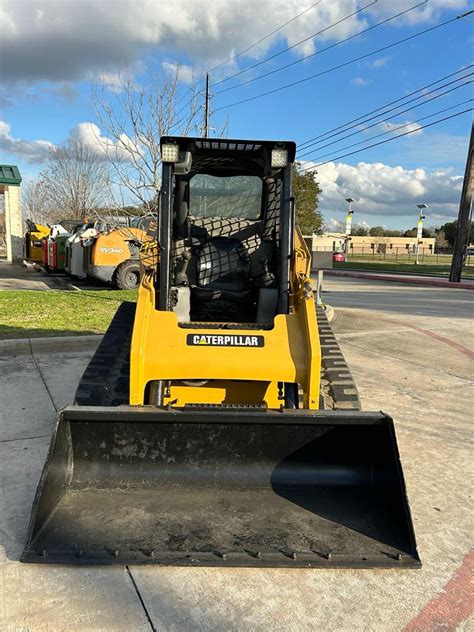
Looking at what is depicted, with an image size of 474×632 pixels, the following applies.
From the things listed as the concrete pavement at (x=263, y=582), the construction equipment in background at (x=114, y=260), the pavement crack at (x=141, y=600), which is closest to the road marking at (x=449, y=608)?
the concrete pavement at (x=263, y=582)

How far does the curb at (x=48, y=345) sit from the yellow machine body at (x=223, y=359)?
3.73m

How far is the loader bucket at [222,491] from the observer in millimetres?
2646

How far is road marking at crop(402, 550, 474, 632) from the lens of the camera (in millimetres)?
2359

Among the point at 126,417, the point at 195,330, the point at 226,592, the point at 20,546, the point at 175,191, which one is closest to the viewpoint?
the point at 226,592

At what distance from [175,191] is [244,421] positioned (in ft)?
8.34

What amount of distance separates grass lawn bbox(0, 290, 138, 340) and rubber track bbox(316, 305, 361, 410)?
464 cm

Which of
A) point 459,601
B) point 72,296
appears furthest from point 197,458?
point 72,296

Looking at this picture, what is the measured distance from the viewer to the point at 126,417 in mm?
3002

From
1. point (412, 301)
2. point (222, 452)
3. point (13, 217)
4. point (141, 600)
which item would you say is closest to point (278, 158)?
point (222, 452)

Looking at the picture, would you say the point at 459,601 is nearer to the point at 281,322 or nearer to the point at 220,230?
the point at 281,322

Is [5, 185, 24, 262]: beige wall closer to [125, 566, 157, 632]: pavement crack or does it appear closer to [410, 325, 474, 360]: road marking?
[410, 325, 474, 360]: road marking

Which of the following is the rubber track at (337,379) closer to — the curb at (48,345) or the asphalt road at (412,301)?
the curb at (48,345)

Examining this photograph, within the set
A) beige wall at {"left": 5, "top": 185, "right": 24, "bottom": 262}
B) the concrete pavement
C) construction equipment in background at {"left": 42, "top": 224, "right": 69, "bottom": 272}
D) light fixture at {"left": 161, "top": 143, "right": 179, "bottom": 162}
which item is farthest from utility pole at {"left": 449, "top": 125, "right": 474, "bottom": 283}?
beige wall at {"left": 5, "top": 185, "right": 24, "bottom": 262}

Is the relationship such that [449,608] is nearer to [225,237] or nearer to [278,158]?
[278,158]
